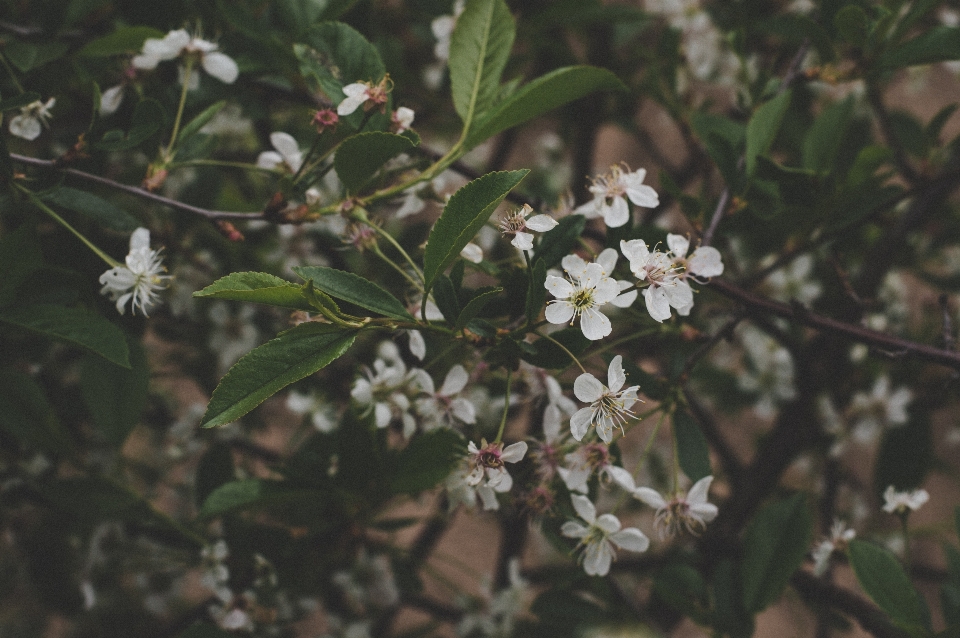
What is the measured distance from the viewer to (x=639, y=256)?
0.51m

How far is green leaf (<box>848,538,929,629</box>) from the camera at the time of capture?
0.66m

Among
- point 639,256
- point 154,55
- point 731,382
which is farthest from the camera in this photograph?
point 731,382

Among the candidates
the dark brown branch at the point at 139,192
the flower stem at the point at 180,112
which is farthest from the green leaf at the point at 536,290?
the flower stem at the point at 180,112

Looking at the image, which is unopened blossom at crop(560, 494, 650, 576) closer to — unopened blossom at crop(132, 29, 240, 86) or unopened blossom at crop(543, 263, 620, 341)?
unopened blossom at crop(543, 263, 620, 341)

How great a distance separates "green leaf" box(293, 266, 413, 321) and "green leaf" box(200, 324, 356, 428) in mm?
27

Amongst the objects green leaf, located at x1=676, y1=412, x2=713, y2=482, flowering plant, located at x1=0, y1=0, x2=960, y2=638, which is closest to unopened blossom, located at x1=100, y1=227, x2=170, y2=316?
flowering plant, located at x1=0, y1=0, x2=960, y2=638

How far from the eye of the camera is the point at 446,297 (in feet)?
1.68

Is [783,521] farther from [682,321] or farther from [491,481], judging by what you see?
[491,481]

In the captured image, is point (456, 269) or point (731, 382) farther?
point (731, 382)

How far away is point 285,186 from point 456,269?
15 cm

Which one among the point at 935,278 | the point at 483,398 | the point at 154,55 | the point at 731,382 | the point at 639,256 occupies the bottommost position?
the point at 731,382

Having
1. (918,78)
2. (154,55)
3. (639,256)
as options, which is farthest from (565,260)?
(918,78)

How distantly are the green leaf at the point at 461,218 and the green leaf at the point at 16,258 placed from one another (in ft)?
1.15

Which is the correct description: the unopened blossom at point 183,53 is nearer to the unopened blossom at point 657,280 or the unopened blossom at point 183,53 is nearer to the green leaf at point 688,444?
the unopened blossom at point 657,280
